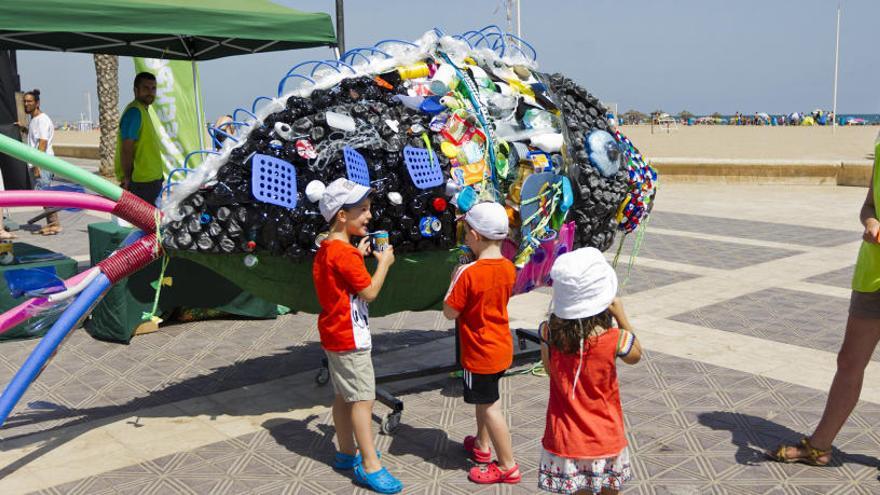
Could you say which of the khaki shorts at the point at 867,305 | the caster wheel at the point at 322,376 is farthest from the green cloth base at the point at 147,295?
the khaki shorts at the point at 867,305

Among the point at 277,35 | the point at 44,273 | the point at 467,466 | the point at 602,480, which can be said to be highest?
the point at 277,35

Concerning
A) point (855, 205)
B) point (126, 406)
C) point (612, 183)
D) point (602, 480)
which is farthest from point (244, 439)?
point (855, 205)

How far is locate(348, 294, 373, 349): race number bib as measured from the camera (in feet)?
12.6

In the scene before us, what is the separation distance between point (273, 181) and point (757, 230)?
8691 mm

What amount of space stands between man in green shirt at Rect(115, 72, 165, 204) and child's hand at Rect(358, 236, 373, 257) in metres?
3.44

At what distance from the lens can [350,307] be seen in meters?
3.83

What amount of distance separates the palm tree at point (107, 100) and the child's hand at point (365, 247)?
46.7ft

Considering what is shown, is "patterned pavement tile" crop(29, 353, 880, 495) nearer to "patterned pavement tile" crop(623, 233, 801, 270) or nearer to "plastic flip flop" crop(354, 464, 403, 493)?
"plastic flip flop" crop(354, 464, 403, 493)

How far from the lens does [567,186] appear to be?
15.5 ft

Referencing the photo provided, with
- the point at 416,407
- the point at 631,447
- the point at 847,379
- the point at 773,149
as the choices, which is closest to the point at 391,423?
the point at 416,407

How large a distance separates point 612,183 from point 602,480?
7.64 feet

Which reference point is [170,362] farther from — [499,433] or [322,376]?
[499,433]

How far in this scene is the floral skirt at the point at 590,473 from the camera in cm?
305

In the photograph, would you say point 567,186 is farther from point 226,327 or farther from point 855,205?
point 855,205
